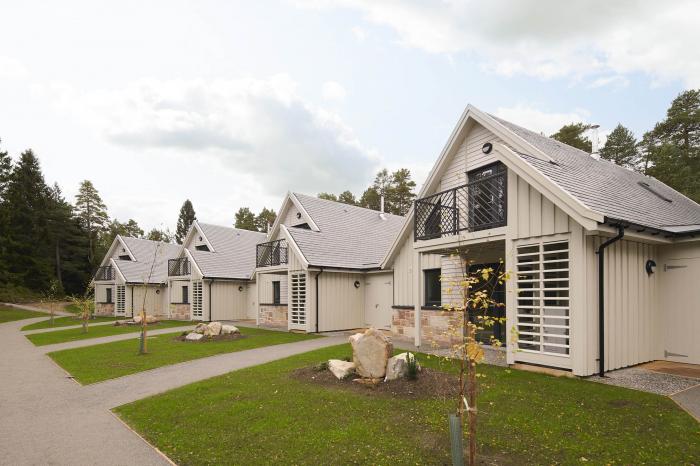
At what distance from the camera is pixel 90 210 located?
2184 inches

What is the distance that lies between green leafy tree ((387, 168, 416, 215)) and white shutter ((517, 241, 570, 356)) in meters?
36.8

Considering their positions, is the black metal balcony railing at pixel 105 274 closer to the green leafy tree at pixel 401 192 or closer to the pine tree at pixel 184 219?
the green leafy tree at pixel 401 192

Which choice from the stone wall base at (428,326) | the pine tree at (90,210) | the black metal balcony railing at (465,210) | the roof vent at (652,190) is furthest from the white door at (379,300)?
the pine tree at (90,210)

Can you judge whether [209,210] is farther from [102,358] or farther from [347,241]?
[102,358]

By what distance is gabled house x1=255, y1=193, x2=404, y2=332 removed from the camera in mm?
17562

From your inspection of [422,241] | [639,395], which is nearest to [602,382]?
[639,395]

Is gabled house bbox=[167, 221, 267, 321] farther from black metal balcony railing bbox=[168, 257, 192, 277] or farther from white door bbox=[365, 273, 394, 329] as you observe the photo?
white door bbox=[365, 273, 394, 329]

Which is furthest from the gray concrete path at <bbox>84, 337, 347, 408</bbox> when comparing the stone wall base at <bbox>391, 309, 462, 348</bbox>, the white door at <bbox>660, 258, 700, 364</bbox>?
the white door at <bbox>660, 258, 700, 364</bbox>

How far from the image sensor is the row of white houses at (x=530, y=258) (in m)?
8.51

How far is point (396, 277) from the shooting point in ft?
52.5

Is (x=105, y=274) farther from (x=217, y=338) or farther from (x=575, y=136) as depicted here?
(x=575, y=136)

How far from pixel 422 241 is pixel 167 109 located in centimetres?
1439

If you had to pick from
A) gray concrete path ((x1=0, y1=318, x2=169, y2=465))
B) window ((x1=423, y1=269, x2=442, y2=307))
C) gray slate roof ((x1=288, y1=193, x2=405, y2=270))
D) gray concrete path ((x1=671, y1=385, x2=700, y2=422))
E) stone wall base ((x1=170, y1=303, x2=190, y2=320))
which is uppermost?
gray slate roof ((x1=288, y1=193, x2=405, y2=270))

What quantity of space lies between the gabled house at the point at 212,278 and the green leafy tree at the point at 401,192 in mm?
22122
